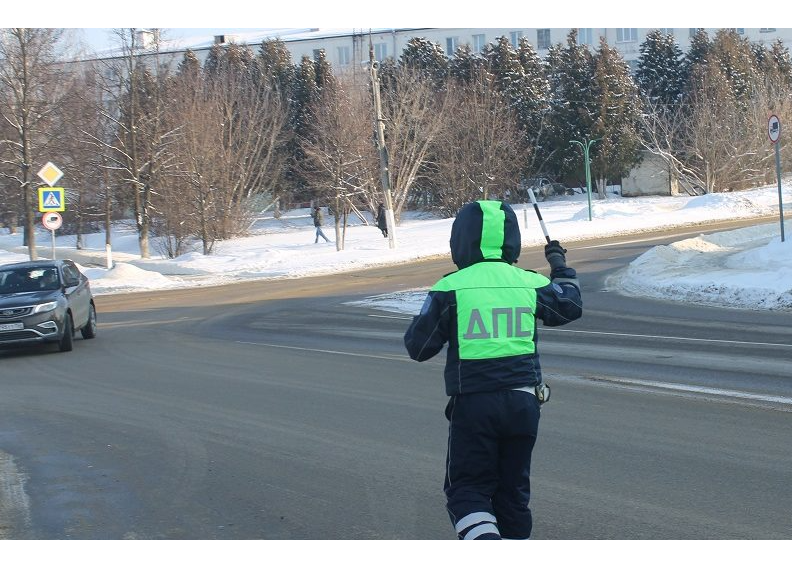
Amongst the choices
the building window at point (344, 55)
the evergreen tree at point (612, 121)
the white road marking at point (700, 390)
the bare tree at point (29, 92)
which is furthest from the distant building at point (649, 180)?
the white road marking at point (700, 390)

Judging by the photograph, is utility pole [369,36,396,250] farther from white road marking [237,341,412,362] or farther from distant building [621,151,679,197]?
distant building [621,151,679,197]

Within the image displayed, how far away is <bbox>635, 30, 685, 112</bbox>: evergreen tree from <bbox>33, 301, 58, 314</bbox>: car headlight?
65700 mm

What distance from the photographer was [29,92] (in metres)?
32.4

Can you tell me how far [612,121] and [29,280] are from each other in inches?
2177

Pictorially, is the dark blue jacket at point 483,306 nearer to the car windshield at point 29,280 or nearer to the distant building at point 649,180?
the car windshield at point 29,280

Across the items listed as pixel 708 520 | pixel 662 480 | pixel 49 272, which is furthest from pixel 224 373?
pixel 708 520

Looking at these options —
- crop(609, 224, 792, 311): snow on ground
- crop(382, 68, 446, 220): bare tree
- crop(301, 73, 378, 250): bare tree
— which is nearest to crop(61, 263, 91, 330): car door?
crop(609, 224, 792, 311): snow on ground

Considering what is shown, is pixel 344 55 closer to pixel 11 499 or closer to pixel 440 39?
pixel 440 39

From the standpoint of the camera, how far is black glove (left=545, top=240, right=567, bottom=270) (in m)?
4.67

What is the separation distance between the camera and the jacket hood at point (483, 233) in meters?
4.23

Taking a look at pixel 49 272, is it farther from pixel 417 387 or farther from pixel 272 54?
pixel 272 54

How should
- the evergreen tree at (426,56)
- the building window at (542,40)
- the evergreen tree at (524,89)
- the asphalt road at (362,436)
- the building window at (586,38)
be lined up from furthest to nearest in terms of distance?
1. the building window at (542,40)
2. the building window at (586,38)
3. the evergreen tree at (426,56)
4. the evergreen tree at (524,89)
5. the asphalt road at (362,436)

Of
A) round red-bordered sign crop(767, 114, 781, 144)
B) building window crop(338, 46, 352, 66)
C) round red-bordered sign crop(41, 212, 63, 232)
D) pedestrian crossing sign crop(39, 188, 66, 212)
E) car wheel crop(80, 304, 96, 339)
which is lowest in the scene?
car wheel crop(80, 304, 96, 339)

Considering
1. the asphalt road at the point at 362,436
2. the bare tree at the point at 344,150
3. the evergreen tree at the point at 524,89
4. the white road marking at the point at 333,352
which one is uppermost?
the evergreen tree at the point at 524,89
